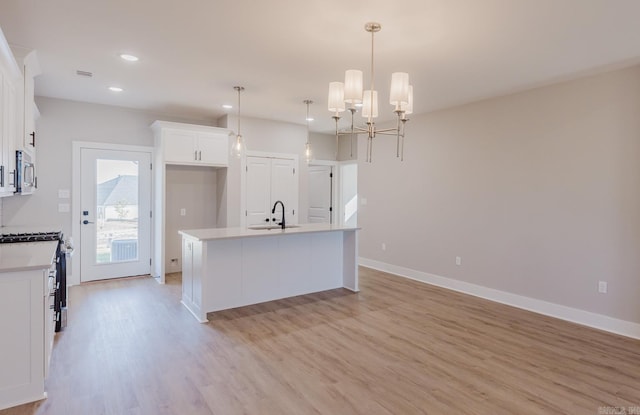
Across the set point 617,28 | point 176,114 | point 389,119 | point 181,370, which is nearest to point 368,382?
point 181,370

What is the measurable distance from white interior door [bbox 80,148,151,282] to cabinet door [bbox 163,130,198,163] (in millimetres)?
548

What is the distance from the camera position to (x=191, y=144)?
5.72 metres

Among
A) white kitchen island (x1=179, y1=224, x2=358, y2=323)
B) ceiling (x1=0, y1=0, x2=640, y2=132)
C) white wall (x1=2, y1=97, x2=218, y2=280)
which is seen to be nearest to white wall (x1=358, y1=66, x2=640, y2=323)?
ceiling (x1=0, y1=0, x2=640, y2=132)

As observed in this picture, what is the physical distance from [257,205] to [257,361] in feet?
12.3

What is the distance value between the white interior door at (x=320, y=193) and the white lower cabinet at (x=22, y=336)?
247 inches

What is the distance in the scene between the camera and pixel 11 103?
3.02 m

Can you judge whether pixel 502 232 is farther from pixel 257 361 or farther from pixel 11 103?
pixel 11 103

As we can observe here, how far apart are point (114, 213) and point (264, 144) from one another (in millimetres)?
2659

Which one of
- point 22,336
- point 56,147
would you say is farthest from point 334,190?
point 22,336

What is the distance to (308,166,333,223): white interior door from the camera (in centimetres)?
830

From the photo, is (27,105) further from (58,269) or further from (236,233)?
(236,233)

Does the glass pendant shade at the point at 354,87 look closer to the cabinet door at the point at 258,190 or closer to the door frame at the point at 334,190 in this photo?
the cabinet door at the point at 258,190

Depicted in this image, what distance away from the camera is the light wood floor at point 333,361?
239 cm

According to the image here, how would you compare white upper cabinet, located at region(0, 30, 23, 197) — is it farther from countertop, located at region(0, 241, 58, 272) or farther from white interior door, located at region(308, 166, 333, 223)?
white interior door, located at region(308, 166, 333, 223)
